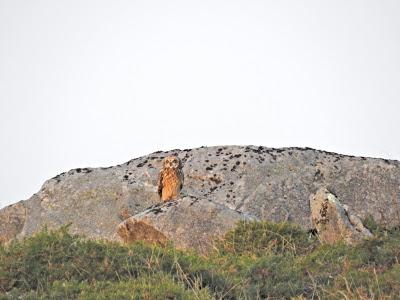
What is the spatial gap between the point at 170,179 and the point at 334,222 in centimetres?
479

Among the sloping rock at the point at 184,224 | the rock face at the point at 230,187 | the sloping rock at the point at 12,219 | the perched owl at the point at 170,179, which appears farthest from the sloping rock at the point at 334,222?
the sloping rock at the point at 12,219

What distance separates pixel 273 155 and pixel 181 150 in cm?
297

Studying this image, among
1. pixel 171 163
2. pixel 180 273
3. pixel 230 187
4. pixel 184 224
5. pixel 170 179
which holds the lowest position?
pixel 180 273

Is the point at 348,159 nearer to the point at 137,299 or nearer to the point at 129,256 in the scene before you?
the point at 129,256

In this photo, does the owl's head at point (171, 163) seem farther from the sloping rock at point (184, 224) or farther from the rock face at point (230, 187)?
the rock face at point (230, 187)

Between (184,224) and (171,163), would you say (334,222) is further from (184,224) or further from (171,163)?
(171,163)

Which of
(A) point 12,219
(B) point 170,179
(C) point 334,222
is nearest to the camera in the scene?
(C) point 334,222

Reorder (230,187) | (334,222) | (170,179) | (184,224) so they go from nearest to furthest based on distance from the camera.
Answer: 1. (334,222)
2. (184,224)
3. (170,179)
4. (230,187)

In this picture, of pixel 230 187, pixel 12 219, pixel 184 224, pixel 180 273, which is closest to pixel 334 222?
pixel 184 224

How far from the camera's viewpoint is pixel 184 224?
16.9 metres

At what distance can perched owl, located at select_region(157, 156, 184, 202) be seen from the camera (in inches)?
752

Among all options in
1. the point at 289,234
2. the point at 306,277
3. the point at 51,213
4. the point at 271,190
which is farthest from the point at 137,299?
the point at 51,213

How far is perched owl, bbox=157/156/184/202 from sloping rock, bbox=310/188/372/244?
154 inches

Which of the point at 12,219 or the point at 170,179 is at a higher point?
the point at 170,179
